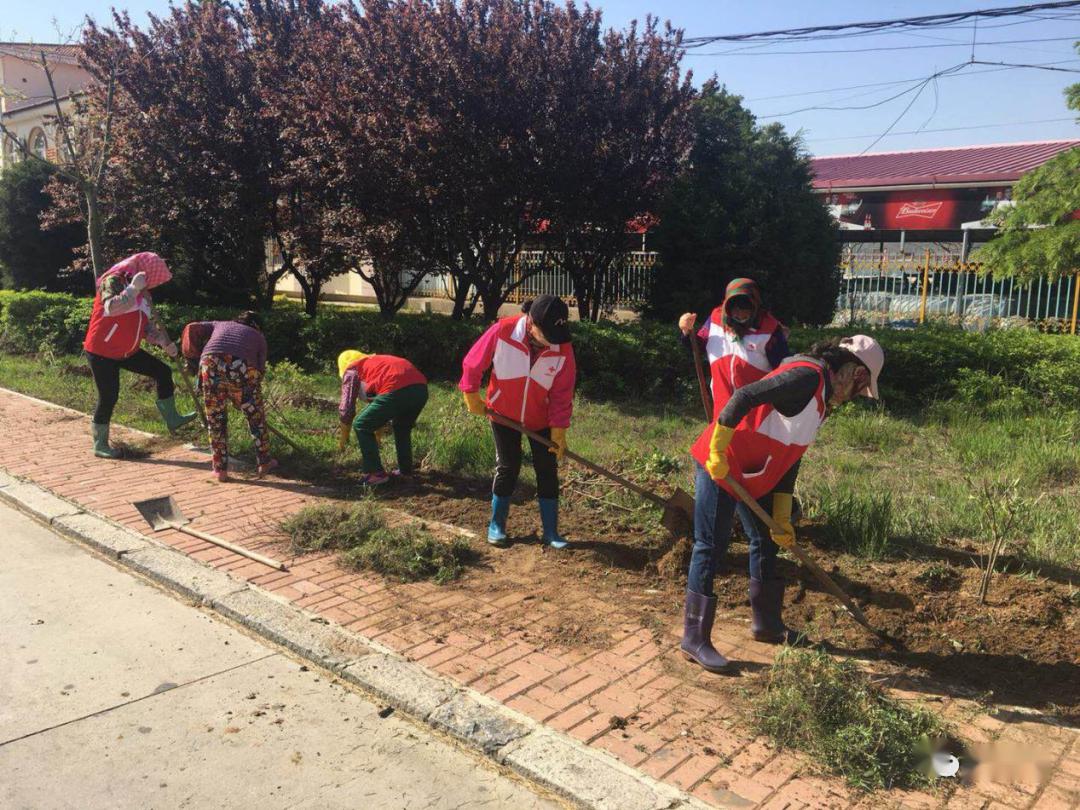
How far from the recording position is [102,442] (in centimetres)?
756

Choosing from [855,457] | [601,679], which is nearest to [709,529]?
[601,679]

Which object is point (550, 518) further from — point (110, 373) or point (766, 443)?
point (110, 373)

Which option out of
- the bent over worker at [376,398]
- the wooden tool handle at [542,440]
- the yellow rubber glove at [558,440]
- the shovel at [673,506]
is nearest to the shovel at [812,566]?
the shovel at [673,506]

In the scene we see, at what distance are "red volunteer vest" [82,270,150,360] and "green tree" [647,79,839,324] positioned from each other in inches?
238

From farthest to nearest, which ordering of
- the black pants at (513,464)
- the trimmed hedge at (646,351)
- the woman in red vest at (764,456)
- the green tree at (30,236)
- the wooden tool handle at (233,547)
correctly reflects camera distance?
the green tree at (30,236) → the trimmed hedge at (646,351) → the black pants at (513,464) → the wooden tool handle at (233,547) → the woman in red vest at (764,456)

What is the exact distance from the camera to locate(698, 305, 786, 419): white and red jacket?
13.0 ft

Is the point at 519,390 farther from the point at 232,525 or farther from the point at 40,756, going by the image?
the point at 40,756

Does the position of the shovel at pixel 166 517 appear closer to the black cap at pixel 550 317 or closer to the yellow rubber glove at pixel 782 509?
the black cap at pixel 550 317

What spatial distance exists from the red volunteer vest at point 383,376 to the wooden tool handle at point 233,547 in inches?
59.9

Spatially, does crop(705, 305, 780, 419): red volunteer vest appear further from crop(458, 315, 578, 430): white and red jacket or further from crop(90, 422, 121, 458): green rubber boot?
crop(90, 422, 121, 458): green rubber boot

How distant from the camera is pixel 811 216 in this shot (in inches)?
421

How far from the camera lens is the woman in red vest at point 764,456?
3.46 m

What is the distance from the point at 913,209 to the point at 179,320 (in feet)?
74.7

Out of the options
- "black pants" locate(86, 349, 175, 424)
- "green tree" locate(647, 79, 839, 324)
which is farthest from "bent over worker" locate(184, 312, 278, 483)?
"green tree" locate(647, 79, 839, 324)
